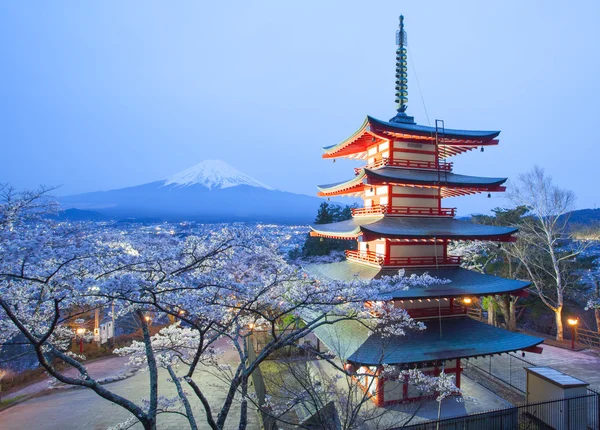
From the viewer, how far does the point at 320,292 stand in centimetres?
676

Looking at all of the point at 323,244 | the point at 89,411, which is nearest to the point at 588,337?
the point at 323,244

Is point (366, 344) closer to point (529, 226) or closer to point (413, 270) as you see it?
point (413, 270)

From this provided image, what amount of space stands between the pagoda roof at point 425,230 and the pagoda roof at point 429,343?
2863 mm

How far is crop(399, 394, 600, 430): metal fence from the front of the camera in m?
8.73

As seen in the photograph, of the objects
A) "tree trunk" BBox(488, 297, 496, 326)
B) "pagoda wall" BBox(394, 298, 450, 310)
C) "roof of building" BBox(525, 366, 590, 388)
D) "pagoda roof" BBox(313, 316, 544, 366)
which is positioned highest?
"pagoda wall" BBox(394, 298, 450, 310)

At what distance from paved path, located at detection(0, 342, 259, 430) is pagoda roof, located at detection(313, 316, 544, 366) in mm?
4349

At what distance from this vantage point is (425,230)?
1106cm

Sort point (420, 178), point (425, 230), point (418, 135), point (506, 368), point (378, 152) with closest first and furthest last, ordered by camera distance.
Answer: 1. point (425, 230)
2. point (420, 178)
3. point (418, 135)
4. point (378, 152)
5. point (506, 368)

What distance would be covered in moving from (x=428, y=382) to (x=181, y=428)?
27.0 feet

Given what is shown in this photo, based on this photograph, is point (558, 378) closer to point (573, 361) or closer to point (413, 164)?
point (573, 361)

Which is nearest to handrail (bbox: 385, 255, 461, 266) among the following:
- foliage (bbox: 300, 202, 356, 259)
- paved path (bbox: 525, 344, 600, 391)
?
paved path (bbox: 525, 344, 600, 391)

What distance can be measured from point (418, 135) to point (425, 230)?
351cm

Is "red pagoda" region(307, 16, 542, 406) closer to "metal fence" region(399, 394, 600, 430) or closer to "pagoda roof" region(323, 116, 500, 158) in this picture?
"pagoda roof" region(323, 116, 500, 158)

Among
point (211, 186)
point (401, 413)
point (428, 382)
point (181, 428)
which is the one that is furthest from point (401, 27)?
point (211, 186)
